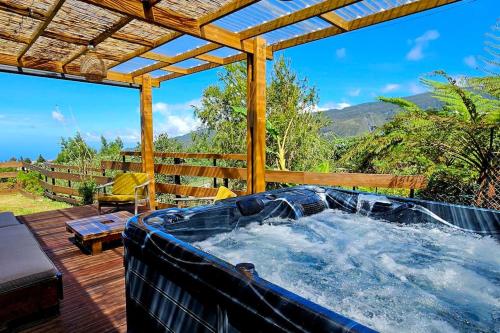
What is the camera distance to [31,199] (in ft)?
21.2

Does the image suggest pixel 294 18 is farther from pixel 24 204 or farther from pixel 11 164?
pixel 11 164

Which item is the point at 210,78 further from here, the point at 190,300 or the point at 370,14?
the point at 190,300

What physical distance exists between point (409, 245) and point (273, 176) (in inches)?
64.6

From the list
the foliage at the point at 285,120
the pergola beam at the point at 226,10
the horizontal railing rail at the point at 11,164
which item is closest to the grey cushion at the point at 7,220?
the pergola beam at the point at 226,10

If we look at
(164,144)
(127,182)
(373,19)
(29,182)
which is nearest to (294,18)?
(373,19)

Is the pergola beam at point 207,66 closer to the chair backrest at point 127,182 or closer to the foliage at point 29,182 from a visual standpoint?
the chair backrest at point 127,182

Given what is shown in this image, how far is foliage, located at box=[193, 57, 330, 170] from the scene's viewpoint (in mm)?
7773

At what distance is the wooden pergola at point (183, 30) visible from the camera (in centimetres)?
240

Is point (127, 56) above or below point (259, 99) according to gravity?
above

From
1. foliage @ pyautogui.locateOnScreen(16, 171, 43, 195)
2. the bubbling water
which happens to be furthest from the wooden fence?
the bubbling water

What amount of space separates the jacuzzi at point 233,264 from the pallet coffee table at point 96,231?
1.11 m

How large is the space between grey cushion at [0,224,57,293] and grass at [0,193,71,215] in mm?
4019

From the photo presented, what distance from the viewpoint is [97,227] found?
2943 millimetres

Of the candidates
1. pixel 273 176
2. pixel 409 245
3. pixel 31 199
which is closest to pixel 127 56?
pixel 273 176
